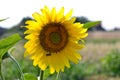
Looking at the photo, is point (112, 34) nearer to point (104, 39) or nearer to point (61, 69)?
point (104, 39)

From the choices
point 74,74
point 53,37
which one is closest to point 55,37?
point 53,37

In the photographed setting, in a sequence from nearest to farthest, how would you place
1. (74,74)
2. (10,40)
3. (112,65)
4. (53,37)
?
(10,40) → (53,37) → (74,74) → (112,65)

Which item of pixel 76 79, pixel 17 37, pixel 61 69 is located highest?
pixel 17 37

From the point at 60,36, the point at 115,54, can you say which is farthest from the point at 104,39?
the point at 60,36

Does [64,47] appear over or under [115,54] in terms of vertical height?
over

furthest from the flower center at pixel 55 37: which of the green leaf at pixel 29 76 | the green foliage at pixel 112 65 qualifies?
the green foliage at pixel 112 65

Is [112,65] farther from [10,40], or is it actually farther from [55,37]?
[10,40]

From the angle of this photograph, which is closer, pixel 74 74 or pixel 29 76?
pixel 29 76

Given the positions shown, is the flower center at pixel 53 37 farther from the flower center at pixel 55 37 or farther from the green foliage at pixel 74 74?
the green foliage at pixel 74 74

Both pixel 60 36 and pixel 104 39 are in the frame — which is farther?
pixel 104 39
